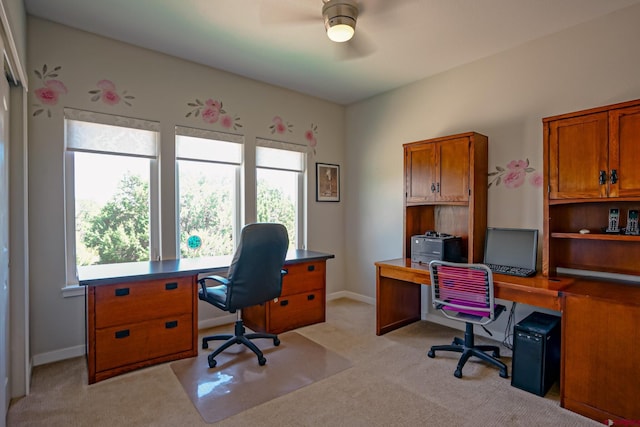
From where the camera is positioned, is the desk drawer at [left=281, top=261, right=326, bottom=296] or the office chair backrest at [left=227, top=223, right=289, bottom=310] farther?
the desk drawer at [left=281, top=261, right=326, bottom=296]

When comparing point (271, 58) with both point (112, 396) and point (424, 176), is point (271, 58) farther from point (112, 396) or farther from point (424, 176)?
point (112, 396)

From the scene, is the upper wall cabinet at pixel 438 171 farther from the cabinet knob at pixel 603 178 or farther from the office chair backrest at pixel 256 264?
the office chair backrest at pixel 256 264

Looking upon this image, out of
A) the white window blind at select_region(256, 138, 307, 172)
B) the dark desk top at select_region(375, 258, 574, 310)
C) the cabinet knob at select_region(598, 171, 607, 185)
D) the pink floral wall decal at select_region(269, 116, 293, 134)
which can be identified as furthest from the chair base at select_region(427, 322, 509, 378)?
the pink floral wall decal at select_region(269, 116, 293, 134)

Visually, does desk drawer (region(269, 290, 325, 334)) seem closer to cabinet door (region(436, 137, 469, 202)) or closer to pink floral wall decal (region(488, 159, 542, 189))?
cabinet door (region(436, 137, 469, 202))

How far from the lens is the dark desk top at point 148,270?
234 centimetres

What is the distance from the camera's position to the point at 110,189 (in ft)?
9.84

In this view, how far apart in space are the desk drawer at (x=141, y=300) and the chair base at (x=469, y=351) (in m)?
2.09

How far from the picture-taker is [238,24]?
2646 mm

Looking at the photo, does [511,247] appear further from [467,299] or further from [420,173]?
[420,173]

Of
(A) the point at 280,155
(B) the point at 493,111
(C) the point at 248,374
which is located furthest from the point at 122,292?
(B) the point at 493,111

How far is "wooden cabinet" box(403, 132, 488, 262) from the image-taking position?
3.02 meters

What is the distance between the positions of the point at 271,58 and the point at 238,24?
63cm

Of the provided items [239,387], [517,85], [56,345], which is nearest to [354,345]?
[239,387]

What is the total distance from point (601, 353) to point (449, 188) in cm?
163
